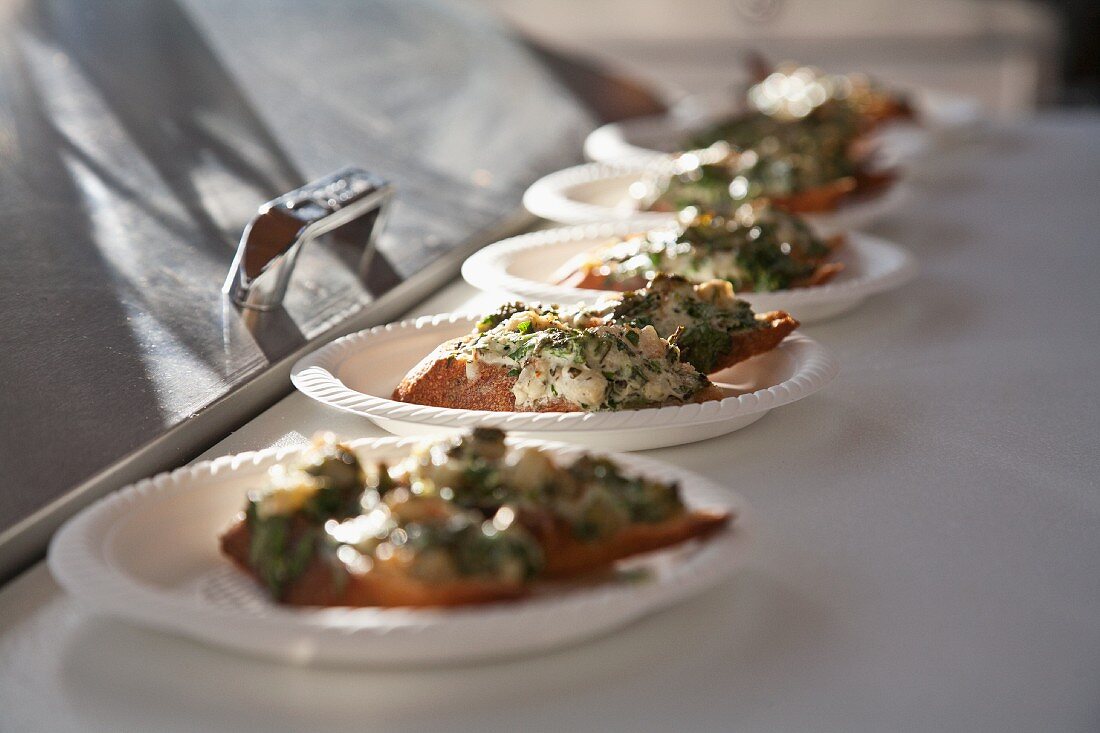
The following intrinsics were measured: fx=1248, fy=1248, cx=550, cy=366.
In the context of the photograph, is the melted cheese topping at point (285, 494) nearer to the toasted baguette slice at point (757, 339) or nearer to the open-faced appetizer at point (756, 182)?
the toasted baguette slice at point (757, 339)

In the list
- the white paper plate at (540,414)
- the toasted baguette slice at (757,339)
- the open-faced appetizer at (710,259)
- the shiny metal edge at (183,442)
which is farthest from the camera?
the open-faced appetizer at (710,259)

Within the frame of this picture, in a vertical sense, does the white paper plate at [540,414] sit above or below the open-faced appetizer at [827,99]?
above

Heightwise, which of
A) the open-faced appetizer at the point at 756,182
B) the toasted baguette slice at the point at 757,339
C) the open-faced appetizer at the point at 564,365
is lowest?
the open-faced appetizer at the point at 756,182

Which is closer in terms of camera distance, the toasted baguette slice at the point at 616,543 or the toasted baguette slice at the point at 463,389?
the toasted baguette slice at the point at 616,543

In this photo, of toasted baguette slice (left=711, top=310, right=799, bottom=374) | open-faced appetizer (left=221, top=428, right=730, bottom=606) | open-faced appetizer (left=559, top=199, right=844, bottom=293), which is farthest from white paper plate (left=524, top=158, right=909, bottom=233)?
open-faced appetizer (left=221, top=428, right=730, bottom=606)

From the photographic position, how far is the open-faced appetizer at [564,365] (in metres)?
1.04

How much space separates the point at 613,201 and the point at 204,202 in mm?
725

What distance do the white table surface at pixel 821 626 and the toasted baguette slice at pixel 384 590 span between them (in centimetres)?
5

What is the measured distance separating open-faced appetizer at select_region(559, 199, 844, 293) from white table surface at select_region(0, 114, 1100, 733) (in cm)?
22

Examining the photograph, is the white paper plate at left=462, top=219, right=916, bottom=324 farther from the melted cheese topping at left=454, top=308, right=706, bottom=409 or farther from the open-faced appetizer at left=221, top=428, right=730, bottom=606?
the open-faced appetizer at left=221, top=428, right=730, bottom=606

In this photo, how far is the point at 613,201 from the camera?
212 cm

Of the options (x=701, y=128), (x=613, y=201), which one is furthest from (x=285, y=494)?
(x=701, y=128)

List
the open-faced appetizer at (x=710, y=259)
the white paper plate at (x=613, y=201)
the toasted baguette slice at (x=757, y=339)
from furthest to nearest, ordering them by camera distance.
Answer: the white paper plate at (x=613, y=201)
the open-faced appetizer at (x=710, y=259)
the toasted baguette slice at (x=757, y=339)

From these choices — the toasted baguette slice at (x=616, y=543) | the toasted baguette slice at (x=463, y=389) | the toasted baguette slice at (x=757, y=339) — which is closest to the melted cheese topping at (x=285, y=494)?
the toasted baguette slice at (x=616, y=543)
